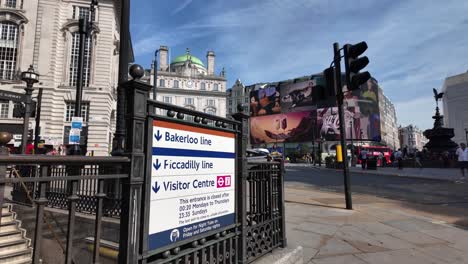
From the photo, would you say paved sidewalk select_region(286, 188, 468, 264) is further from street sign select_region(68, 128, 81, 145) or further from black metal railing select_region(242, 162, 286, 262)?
street sign select_region(68, 128, 81, 145)

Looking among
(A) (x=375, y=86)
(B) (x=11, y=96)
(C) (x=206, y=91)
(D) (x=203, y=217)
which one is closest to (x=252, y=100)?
(C) (x=206, y=91)

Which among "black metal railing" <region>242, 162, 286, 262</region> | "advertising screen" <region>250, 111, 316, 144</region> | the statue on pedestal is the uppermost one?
"advertising screen" <region>250, 111, 316, 144</region>

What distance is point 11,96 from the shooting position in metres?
9.35

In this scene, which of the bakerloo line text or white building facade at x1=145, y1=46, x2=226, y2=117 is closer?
the bakerloo line text

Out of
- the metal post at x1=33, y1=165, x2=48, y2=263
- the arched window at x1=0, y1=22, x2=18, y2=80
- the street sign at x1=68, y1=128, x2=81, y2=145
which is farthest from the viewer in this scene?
the arched window at x1=0, y1=22, x2=18, y2=80

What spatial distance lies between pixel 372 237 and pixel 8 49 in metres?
38.2

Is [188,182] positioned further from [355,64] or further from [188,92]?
[188,92]

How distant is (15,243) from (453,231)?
9.94 m

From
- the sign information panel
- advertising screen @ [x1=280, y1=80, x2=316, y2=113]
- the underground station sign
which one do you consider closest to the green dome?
advertising screen @ [x1=280, y1=80, x2=316, y2=113]

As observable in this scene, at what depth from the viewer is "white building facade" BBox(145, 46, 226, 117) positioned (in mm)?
88938

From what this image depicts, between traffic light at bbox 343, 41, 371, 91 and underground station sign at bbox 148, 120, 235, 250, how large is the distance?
5385mm

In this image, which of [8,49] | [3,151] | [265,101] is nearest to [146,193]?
[3,151]

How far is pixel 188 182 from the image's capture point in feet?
8.94

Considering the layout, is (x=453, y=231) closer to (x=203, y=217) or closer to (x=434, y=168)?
(x=203, y=217)
